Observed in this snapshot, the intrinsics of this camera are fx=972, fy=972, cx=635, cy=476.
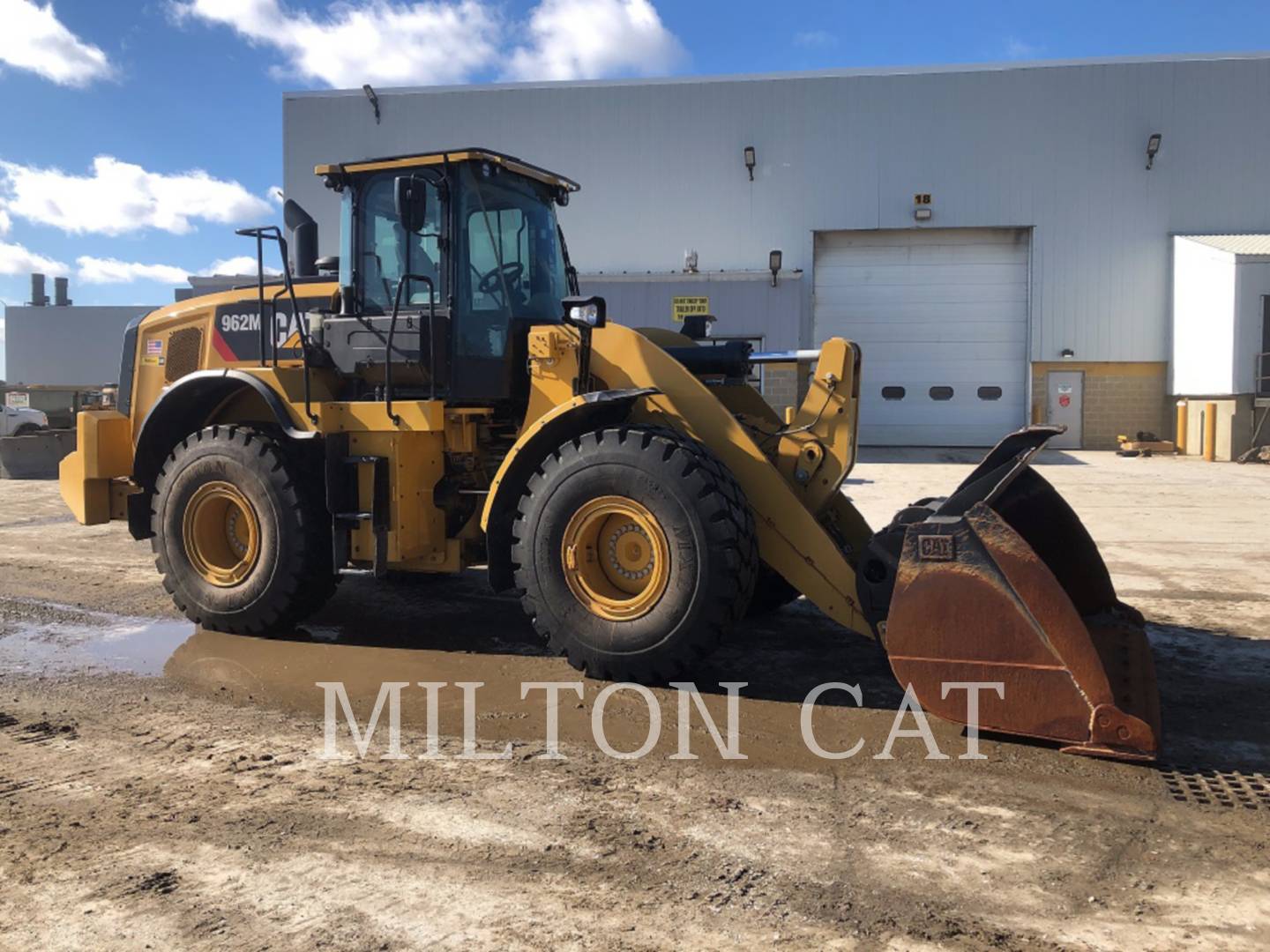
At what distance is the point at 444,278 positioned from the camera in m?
5.61

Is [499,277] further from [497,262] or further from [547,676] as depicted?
[547,676]

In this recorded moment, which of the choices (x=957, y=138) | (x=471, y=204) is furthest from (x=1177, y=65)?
(x=471, y=204)

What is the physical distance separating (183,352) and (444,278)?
2414 mm

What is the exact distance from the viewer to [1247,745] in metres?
4.07

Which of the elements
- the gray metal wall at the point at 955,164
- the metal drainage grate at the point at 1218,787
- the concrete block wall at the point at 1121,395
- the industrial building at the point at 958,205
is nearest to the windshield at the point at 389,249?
the metal drainage grate at the point at 1218,787

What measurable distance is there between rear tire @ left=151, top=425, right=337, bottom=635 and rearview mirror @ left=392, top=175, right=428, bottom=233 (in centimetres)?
165

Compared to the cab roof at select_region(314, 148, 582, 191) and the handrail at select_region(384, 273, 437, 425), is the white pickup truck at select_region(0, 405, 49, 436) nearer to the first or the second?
the cab roof at select_region(314, 148, 582, 191)

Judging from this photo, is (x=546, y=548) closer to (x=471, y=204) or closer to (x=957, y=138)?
(x=471, y=204)

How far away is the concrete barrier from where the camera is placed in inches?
672

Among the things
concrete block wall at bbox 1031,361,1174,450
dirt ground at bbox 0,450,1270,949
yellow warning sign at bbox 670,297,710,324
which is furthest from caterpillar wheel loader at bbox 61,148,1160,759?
concrete block wall at bbox 1031,361,1174,450

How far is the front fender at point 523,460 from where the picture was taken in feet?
16.6

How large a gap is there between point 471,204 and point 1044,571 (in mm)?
3702

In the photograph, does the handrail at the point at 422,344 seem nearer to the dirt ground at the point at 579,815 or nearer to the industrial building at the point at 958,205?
the dirt ground at the point at 579,815

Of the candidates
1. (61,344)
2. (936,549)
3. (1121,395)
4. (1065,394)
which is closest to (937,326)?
(1065,394)
